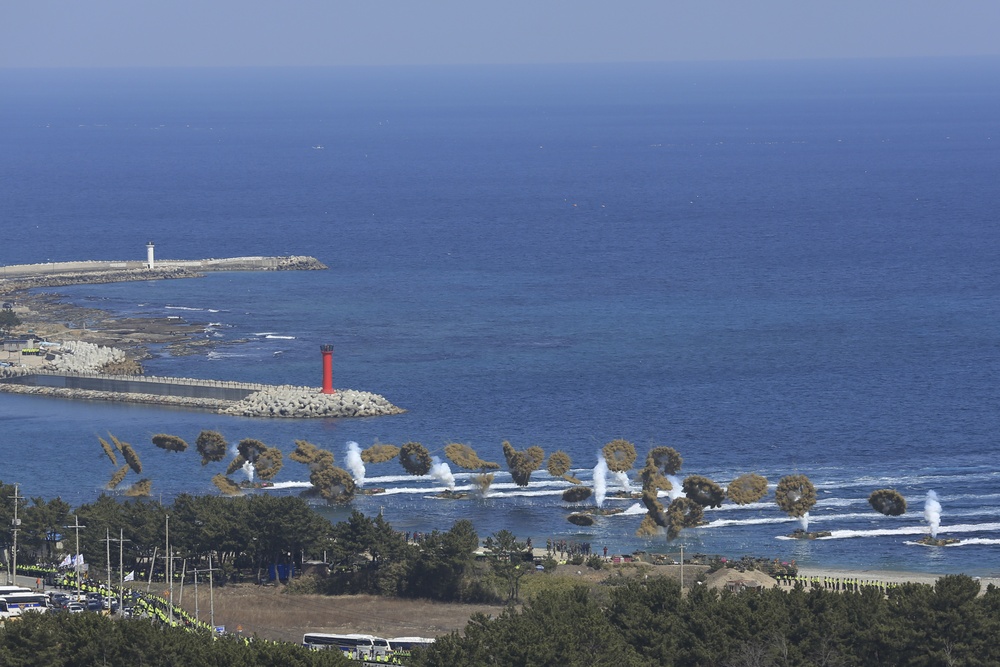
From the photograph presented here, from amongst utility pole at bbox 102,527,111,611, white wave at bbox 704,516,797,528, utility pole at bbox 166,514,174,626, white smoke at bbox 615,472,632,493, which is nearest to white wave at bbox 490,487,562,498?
white smoke at bbox 615,472,632,493

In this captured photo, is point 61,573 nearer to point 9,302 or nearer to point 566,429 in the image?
point 566,429

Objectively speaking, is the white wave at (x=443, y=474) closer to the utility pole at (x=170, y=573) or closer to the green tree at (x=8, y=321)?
the utility pole at (x=170, y=573)

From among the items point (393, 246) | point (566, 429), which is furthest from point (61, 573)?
point (393, 246)

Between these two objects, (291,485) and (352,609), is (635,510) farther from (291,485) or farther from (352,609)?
(352,609)

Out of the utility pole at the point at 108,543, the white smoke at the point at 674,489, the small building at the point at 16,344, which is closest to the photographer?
the utility pole at the point at 108,543

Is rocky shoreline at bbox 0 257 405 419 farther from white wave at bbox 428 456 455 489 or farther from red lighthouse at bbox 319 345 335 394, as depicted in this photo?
white wave at bbox 428 456 455 489

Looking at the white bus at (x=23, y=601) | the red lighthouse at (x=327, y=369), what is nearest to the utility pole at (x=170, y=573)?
the white bus at (x=23, y=601)
